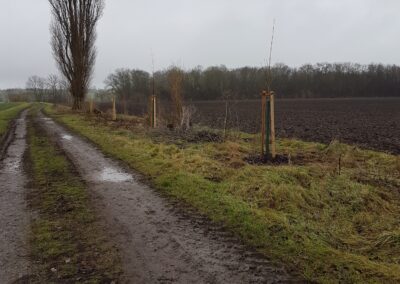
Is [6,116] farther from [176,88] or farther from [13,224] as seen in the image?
[13,224]

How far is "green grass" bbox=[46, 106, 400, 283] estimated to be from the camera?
4141 mm

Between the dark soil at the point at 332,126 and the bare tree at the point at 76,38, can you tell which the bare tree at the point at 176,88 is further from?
the bare tree at the point at 76,38

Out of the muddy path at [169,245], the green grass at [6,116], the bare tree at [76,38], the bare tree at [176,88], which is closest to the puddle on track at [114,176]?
the muddy path at [169,245]

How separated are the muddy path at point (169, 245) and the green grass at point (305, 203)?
303 millimetres

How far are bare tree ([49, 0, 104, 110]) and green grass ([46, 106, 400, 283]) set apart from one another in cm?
2499

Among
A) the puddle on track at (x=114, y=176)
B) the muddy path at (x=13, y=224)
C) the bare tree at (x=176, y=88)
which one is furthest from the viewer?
the bare tree at (x=176, y=88)

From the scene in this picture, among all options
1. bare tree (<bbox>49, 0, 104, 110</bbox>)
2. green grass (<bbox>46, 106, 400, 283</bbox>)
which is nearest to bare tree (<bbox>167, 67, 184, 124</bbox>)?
green grass (<bbox>46, 106, 400, 283</bbox>)

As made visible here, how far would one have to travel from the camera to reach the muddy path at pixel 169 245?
A: 3793 millimetres

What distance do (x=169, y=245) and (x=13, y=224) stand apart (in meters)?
2.40

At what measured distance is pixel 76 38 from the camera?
32469 mm

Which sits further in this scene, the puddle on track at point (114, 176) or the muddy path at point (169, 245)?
the puddle on track at point (114, 176)

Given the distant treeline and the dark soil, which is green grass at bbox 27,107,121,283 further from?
the distant treeline

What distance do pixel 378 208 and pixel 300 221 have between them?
1593 millimetres

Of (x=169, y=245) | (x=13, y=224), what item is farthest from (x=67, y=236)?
(x=169, y=245)
